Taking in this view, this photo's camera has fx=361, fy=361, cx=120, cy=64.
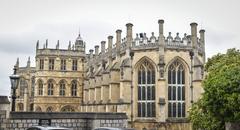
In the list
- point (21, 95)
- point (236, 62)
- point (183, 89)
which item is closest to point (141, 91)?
point (183, 89)

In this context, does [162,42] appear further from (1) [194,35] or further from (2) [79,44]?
(2) [79,44]

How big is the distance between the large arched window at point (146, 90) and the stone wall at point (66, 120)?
1519 cm

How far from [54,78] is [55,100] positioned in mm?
3225

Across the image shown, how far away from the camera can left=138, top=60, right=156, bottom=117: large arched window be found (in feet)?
117

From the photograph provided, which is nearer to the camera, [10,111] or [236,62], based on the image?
[10,111]

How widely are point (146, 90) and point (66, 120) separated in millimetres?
17733

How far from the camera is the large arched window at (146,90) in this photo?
1409 inches

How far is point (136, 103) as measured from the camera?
3619 cm

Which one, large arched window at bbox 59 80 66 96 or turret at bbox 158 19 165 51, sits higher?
turret at bbox 158 19 165 51

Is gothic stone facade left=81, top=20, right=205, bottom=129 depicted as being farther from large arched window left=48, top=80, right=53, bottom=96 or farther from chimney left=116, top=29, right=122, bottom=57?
large arched window left=48, top=80, right=53, bottom=96

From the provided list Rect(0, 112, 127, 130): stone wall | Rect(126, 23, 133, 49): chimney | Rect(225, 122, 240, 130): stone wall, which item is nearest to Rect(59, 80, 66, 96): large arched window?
Rect(126, 23, 133, 49): chimney

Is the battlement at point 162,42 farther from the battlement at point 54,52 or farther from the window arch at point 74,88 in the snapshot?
the window arch at point 74,88

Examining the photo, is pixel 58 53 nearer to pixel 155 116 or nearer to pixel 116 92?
pixel 116 92

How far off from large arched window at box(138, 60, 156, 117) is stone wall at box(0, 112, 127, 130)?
1519cm
